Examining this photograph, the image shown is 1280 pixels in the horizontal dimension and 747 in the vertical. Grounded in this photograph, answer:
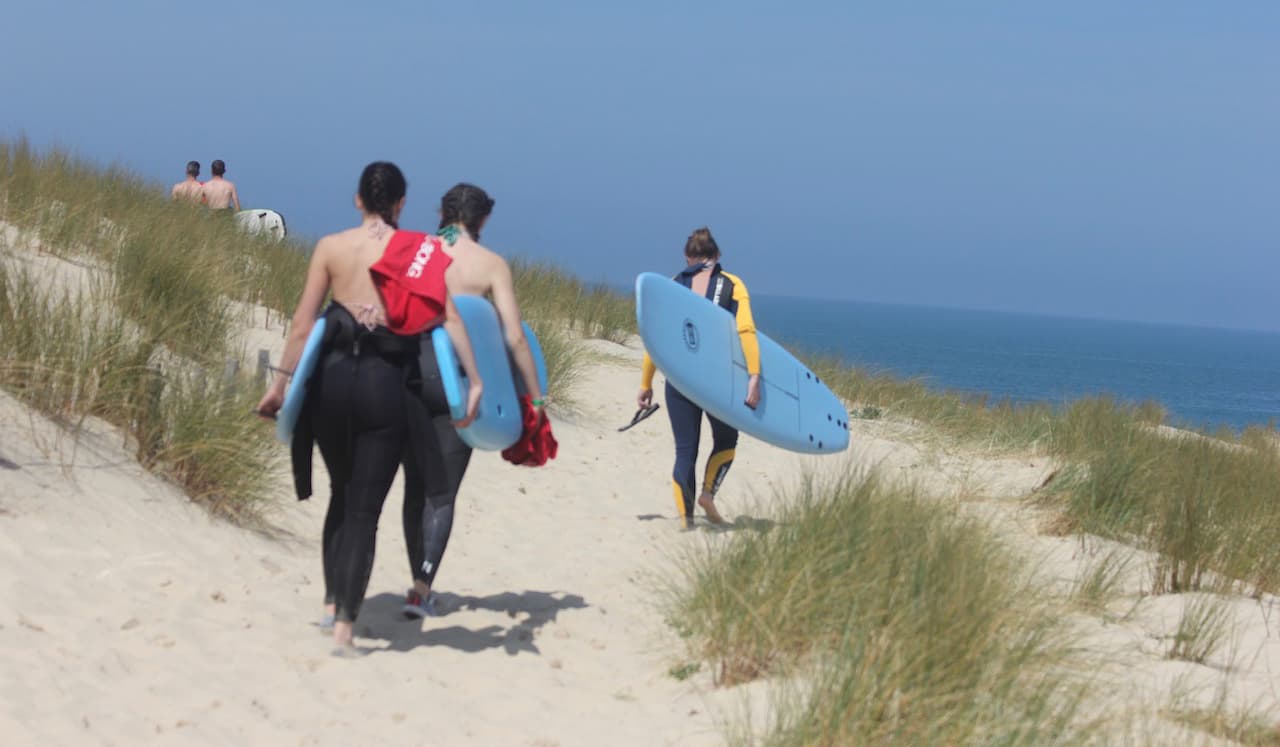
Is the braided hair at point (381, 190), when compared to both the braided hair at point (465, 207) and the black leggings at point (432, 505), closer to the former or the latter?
the braided hair at point (465, 207)

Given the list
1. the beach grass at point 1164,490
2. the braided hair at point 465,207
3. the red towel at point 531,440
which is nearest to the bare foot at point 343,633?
the red towel at point 531,440

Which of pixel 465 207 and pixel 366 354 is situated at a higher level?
pixel 465 207

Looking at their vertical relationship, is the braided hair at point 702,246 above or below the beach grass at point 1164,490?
above

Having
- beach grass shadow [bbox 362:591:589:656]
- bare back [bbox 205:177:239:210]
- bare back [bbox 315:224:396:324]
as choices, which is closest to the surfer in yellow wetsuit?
beach grass shadow [bbox 362:591:589:656]

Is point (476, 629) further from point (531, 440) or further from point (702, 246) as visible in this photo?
point (702, 246)

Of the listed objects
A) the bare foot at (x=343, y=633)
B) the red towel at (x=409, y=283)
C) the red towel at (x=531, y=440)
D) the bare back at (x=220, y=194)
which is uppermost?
the red towel at (x=409, y=283)

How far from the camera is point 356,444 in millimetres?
4523

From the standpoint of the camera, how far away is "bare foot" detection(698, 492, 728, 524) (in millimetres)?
7574

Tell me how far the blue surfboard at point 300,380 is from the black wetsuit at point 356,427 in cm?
4

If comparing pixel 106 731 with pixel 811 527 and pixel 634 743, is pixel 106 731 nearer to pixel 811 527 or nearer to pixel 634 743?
pixel 634 743

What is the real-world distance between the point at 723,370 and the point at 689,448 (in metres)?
0.47

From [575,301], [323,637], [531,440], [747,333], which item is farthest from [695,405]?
[575,301]

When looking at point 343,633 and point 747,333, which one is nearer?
point 343,633

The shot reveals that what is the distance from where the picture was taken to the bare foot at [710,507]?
7.57 m
